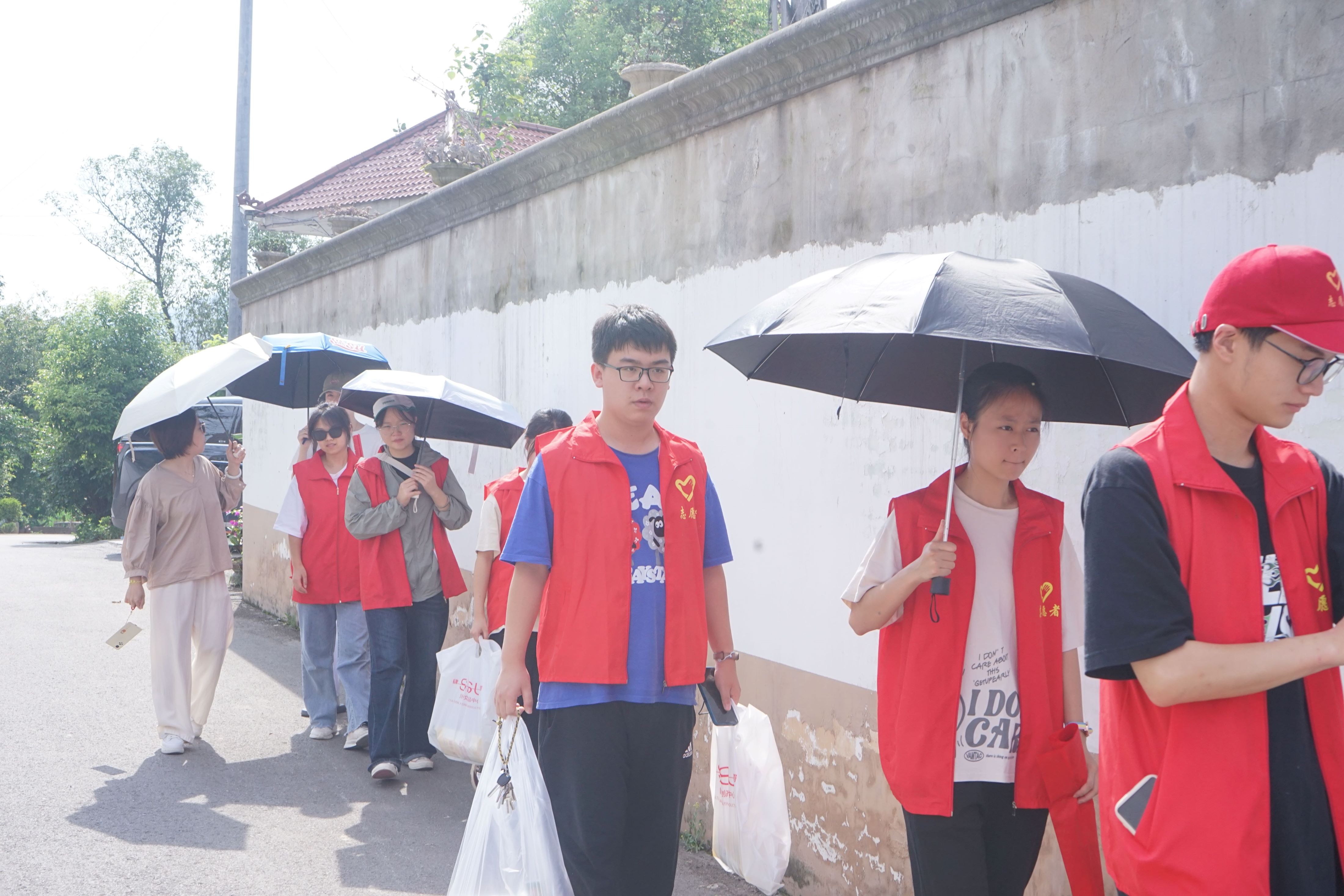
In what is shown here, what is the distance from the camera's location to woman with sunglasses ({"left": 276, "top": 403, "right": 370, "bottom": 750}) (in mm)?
6938

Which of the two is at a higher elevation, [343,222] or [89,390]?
[343,222]

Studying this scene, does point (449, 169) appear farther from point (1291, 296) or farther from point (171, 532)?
point (1291, 296)

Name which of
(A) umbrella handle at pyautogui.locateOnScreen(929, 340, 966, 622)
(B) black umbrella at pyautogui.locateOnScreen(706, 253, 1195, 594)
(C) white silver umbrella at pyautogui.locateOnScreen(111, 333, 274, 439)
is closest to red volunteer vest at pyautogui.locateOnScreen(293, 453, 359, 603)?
(C) white silver umbrella at pyautogui.locateOnScreen(111, 333, 274, 439)

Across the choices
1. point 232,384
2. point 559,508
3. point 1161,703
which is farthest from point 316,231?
point 1161,703

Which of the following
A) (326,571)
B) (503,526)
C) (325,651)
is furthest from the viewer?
(325,651)

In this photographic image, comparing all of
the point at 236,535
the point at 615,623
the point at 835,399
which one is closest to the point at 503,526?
the point at 835,399

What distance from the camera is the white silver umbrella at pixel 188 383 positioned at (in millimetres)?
6242

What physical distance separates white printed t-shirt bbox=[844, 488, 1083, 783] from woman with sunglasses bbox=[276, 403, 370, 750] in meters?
4.61

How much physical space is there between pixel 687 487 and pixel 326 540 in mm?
4204

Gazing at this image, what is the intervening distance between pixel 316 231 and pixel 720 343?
65.9 ft

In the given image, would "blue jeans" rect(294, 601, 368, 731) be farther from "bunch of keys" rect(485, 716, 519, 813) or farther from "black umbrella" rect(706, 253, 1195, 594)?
"black umbrella" rect(706, 253, 1195, 594)

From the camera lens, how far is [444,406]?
267 inches

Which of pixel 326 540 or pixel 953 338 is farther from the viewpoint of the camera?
pixel 326 540

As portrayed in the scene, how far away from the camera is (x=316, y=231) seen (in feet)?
71.4
